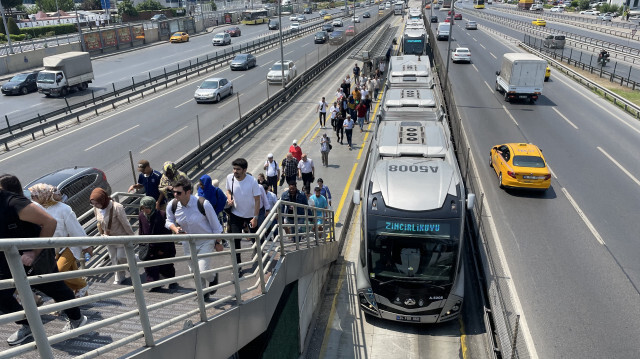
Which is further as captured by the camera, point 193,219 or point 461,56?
point 461,56

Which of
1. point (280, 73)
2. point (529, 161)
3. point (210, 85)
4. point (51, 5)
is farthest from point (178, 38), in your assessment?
point (529, 161)

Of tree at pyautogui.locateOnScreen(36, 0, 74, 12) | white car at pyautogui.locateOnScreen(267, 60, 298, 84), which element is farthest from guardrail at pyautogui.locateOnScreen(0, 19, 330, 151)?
tree at pyautogui.locateOnScreen(36, 0, 74, 12)

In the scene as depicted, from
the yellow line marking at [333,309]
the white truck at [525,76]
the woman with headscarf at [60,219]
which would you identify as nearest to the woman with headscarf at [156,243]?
the woman with headscarf at [60,219]

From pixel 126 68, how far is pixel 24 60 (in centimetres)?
900

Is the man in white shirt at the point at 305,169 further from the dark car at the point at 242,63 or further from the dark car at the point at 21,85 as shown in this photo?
the dark car at the point at 21,85

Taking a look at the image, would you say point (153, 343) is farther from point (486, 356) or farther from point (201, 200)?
point (486, 356)

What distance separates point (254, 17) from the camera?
3275 inches

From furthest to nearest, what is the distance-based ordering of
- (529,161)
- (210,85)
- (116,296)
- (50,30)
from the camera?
(50,30) < (210,85) < (529,161) < (116,296)

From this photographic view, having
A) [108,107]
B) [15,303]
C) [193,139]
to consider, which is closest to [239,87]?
[108,107]

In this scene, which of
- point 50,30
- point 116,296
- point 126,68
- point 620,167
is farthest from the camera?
point 50,30

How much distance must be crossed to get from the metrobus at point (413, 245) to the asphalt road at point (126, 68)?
77.3ft

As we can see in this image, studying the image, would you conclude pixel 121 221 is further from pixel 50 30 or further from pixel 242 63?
pixel 50 30

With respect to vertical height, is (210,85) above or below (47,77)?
below

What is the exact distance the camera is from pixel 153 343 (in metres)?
3.46
